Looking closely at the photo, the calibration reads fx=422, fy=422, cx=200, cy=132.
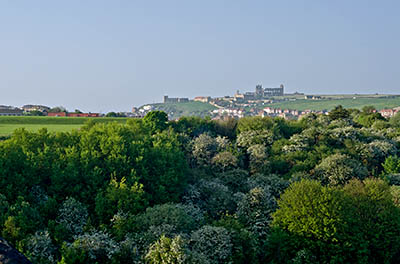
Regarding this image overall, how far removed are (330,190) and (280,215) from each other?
14.5ft

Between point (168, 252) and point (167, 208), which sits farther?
point (167, 208)

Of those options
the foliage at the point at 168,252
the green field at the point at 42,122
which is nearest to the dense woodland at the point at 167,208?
the foliage at the point at 168,252

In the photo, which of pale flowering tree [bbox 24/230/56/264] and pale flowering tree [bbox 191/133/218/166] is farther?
pale flowering tree [bbox 191/133/218/166]

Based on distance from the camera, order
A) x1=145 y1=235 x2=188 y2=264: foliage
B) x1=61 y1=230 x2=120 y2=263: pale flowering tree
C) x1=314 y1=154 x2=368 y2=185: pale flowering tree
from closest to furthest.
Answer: x1=145 y1=235 x2=188 y2=264: foliage, x1=61 y1=230 x2=120 y2=263: pale flowering tree, x1=314 y1=154 x2=368 y2=185: pale flowering tree

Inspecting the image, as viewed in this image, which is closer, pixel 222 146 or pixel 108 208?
pixel 108 208

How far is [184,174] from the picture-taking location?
143ft

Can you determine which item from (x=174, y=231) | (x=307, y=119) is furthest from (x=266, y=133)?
(x=174, y=231)

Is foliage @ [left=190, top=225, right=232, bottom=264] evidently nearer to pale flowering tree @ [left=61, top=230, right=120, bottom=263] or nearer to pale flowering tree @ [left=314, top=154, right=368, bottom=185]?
pale flowering tree @ [left=61, top=230, right=120, bottom=263]

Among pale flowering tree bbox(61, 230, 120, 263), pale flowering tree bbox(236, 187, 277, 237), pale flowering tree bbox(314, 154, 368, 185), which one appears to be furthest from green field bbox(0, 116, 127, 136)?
pale flowering tree bbox(61, 230, 120, 263)

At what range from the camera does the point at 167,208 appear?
31469 mm

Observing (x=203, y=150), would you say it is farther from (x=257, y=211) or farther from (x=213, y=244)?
(x=213, y=244)

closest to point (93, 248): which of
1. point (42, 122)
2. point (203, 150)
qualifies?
point (203, 150)

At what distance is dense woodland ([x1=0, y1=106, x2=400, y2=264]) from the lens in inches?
1086

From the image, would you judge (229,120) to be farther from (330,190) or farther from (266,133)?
(330,190)
